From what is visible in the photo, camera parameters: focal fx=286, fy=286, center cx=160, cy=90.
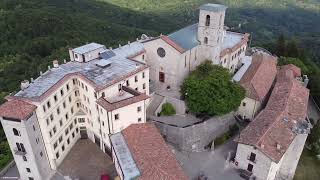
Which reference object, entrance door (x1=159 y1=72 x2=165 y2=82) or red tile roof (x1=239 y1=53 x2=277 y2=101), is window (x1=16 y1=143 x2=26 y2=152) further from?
red tile roof (x1=239 y1=53 x2=277 y2=101)

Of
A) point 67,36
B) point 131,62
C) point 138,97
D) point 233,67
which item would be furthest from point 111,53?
point 67,36

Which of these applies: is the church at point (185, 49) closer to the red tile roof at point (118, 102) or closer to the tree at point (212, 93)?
the tree at point (212, 93)

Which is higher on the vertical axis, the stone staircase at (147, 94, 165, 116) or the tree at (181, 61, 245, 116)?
the tree at (181, 61, 245, 116)

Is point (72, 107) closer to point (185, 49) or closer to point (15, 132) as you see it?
point (15, 132)

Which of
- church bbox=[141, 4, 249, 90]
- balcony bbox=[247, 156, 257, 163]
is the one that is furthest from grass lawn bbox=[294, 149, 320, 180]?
church bbox=[141, 4, 249, 90]

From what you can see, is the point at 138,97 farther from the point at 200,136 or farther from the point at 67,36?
the point at 67,36

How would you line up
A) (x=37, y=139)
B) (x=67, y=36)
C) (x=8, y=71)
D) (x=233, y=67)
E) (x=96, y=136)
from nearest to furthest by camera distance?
(x=37, y=139), (x=96, y=136), (x=233, y=67), (x=8, y=71), (x=67, y=36)
